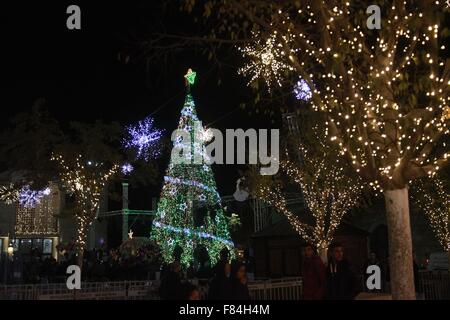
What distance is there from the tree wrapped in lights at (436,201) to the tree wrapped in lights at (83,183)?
40.0 feet

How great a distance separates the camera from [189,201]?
23.5 meters

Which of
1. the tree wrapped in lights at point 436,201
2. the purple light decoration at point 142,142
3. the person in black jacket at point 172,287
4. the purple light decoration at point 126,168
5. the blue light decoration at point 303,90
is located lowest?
the person in black jacket at point 172,287

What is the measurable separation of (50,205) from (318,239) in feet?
73.8

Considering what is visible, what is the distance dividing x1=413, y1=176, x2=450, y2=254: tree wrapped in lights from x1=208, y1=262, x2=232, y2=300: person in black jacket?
13681mm

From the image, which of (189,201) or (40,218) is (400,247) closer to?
(189,201)

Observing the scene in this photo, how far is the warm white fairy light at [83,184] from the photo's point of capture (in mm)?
18547

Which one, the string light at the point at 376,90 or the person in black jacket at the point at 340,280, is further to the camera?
the string light at the point at 376,90

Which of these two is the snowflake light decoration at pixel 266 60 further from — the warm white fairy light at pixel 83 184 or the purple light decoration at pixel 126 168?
the warm white fairy light at pixel 83 184

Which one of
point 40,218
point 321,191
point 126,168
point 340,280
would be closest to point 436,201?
point 321,191

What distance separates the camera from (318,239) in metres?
20.6

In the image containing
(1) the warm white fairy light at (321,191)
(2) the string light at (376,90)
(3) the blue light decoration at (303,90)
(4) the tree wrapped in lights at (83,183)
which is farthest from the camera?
(1) the warm white fairy light at (321,191)

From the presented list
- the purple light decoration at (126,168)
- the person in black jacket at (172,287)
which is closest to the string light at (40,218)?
the purple light decoration at (126,168)

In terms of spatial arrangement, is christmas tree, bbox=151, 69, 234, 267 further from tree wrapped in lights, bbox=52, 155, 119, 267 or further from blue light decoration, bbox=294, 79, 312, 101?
blue light decoration, bbox=294, 79, 312, 101
